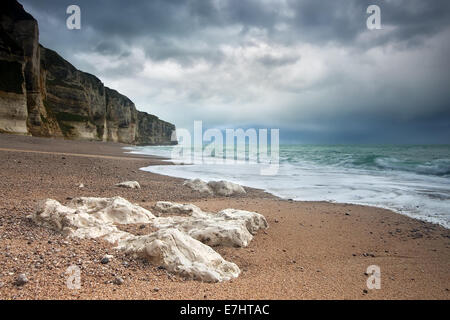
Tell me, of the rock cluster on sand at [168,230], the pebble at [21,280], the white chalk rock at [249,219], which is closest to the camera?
the pebble at [21,280]

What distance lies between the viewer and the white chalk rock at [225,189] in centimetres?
779

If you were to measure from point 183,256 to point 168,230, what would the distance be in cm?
41

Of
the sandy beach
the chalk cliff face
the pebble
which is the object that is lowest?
the sandy beach

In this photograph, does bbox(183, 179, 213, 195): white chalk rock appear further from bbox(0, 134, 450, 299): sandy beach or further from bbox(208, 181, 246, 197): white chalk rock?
bbox(0, 134, 450, 299): sandy beach

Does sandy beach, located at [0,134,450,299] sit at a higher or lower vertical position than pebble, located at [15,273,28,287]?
lower

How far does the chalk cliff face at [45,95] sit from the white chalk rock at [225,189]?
26.2 meters

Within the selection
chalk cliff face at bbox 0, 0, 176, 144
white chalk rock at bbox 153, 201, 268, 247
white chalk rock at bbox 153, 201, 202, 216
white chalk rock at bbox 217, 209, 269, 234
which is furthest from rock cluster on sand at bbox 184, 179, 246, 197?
chalk cliff face at bbox 0, 0, 176, 144

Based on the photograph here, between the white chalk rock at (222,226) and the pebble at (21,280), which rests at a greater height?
the pebble at (21,280)

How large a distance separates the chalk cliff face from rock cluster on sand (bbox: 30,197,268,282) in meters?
27.6

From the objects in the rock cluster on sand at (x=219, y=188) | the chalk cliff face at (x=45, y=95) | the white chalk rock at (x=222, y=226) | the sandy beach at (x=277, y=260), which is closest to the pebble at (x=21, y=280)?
the sandy beach at (x=277, y=260)

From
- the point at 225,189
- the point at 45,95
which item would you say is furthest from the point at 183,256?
the point at 45,95

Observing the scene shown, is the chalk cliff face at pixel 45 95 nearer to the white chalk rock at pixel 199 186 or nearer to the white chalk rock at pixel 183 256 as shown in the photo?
the white chalk rock at pixel 199 186

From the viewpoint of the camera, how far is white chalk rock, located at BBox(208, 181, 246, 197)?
7.79 meters
